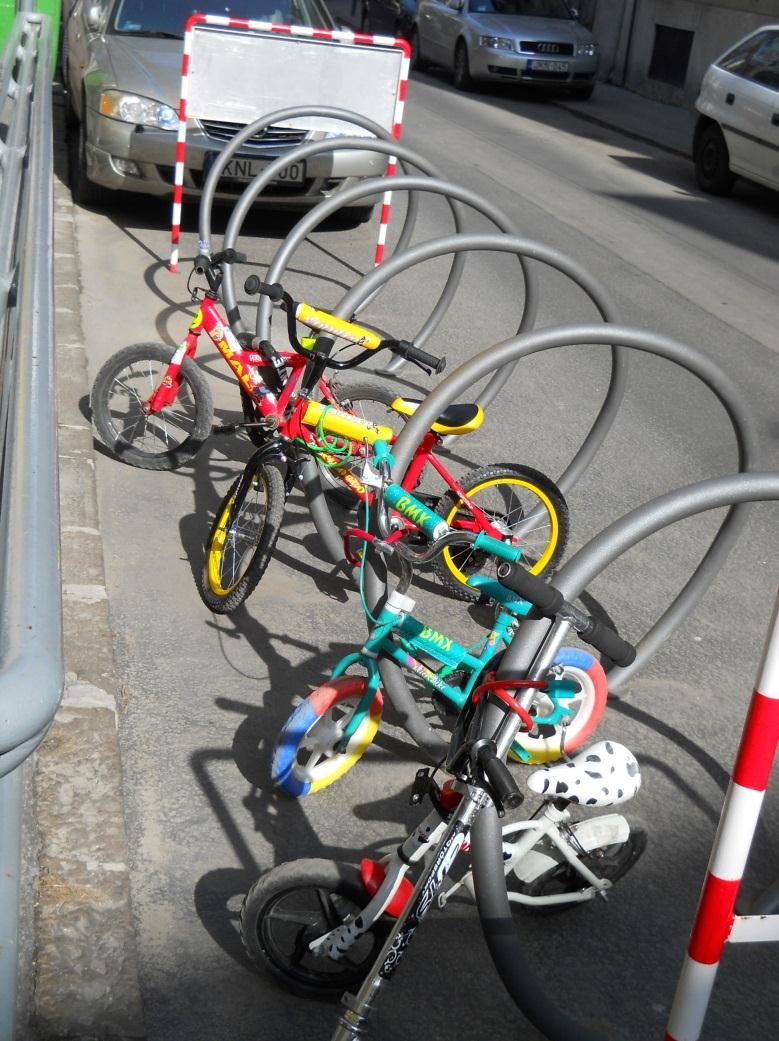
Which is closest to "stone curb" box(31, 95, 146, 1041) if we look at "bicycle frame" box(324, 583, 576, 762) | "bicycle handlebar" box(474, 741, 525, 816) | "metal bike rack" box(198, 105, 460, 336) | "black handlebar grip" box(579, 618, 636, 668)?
"bicycle frame" box(324, 583, 576, 762)

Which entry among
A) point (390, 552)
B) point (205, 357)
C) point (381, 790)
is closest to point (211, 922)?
point (381, 790)

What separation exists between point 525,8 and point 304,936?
19.7 meters

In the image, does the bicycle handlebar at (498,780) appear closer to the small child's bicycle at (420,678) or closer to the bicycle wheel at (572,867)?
the small child's bicycle at (420,678)

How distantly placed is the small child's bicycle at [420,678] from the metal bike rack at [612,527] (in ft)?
0.27

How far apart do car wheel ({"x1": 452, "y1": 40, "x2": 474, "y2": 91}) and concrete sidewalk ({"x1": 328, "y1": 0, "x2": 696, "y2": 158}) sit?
4.59 feet

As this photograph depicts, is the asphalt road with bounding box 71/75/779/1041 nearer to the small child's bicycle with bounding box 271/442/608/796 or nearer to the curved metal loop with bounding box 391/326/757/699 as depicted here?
the small child's bicycle with bounding box 271/442/608/796

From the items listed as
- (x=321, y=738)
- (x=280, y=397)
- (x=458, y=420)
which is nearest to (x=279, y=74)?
(x=280, y=397)

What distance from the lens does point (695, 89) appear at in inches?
852

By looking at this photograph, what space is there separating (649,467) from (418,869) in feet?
12.1

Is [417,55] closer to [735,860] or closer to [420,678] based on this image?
[420,678]

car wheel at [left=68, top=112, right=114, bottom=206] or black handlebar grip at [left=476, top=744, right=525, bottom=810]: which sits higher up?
black handlebar grip at [left=476, top=744, right=525, bottom=810]

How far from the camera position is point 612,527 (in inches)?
104

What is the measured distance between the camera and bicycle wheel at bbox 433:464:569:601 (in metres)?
4.87

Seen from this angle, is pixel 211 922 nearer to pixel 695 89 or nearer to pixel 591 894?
pixel 591 894
